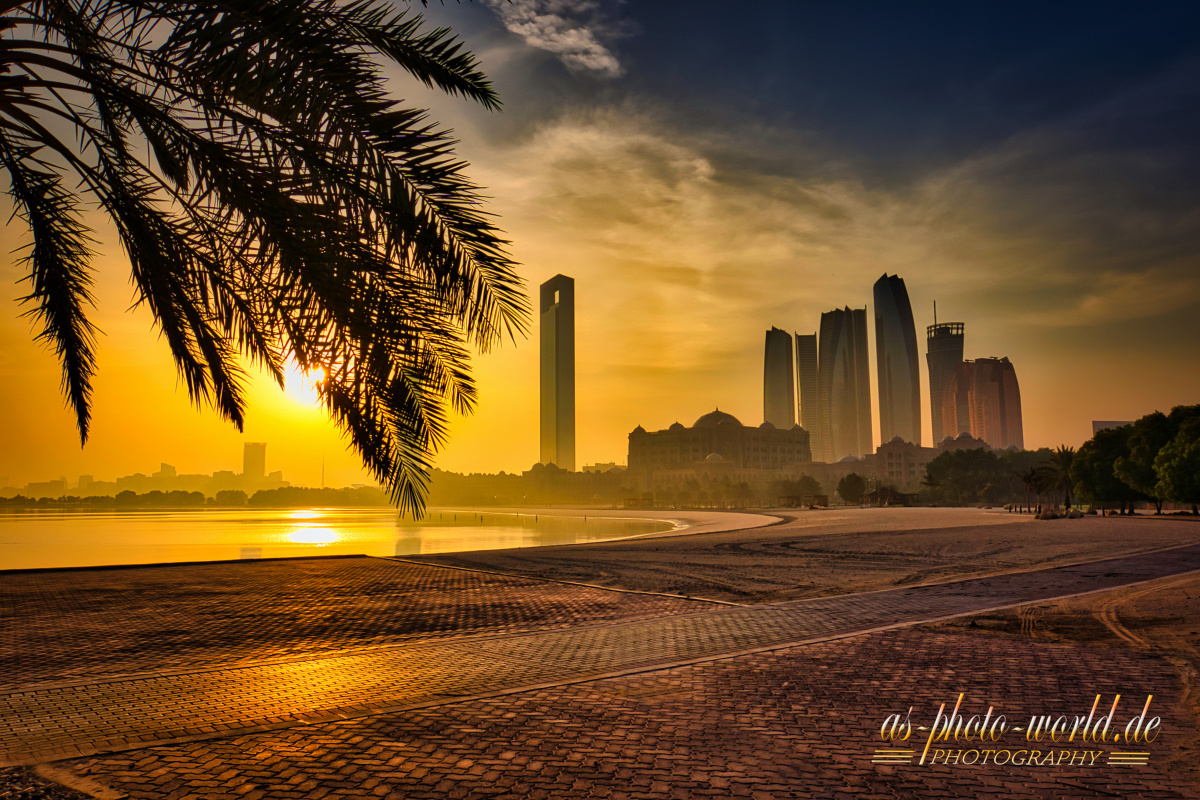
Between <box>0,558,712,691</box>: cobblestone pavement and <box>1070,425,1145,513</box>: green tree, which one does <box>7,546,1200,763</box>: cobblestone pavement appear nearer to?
<box>0,558,712,691</box>: cobblestone pavement

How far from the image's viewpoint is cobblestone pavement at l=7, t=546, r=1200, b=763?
5621 millimetres

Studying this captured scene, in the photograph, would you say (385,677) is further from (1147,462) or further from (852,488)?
(852,488)

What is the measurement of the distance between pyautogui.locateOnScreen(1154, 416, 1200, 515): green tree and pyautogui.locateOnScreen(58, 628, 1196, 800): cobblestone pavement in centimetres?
4959

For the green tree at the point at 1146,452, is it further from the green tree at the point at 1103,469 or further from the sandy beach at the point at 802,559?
the sandy beach at the point at 802,559

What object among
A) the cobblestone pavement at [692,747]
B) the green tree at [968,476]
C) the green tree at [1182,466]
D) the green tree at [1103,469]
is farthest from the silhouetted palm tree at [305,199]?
the green tree at [968,476]

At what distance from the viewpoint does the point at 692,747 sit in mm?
5082

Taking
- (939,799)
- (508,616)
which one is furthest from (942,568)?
(939,799)

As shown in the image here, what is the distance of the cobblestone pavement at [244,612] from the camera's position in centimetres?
852

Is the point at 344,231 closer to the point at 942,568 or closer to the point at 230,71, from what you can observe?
the point at 230,71

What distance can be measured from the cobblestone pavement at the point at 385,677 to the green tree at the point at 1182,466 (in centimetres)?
4525

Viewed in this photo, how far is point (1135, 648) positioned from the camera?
796 centimetres

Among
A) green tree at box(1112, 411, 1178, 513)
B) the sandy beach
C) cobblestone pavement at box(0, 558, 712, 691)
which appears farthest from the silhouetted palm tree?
green tree at box(1112, 411, 1178, 513)

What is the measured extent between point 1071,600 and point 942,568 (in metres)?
5.86

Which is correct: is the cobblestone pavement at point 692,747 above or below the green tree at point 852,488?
above
